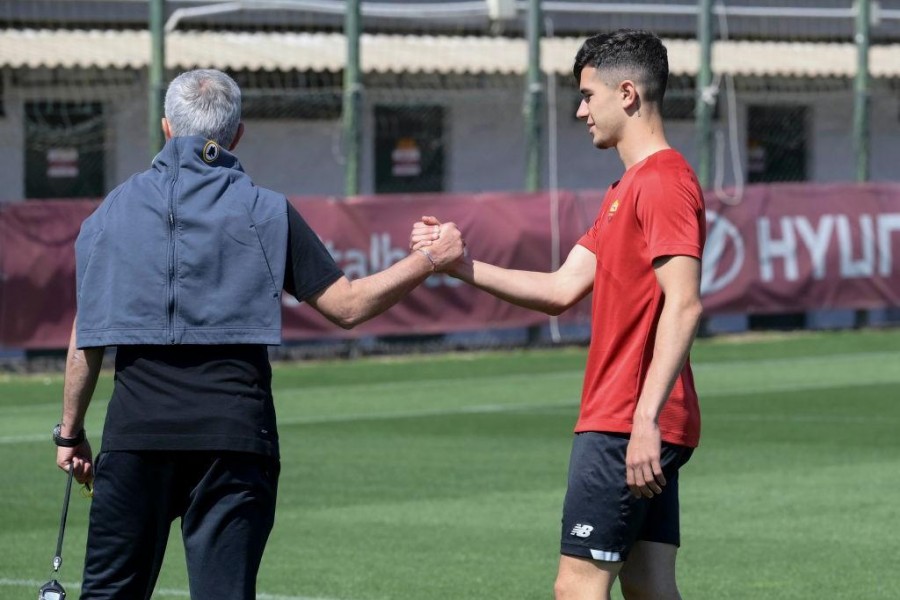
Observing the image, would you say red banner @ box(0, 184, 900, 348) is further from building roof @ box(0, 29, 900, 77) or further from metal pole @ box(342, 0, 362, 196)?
building roof @ box(0, 29, 900, 77)

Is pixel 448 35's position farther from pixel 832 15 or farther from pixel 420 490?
pixel 420 490

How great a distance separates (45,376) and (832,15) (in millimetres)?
12358

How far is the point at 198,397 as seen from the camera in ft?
17.5

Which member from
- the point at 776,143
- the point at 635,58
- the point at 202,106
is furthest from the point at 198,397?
the point at 776,143

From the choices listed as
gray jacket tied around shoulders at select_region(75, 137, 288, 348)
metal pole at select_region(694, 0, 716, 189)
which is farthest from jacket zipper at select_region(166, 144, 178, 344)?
metal pole at select_region(694, 0, 716, 189)

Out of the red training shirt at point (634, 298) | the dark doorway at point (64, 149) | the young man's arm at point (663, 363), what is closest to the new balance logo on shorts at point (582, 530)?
the young man's arm at point (663, 363)

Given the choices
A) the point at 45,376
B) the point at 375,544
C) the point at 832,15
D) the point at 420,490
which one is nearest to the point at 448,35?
the point at 832,15

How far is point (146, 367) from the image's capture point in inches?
213

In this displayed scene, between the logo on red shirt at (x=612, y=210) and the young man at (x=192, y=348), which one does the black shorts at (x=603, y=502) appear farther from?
the young man at (x=192, y=348)

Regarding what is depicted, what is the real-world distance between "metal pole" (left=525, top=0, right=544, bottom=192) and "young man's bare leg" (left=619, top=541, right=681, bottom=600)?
18198 millimetres

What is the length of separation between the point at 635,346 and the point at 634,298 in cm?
14

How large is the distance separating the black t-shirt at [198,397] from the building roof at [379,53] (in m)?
17.9

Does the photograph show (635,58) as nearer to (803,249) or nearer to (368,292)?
(368,292)

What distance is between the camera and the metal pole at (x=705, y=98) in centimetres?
2514
